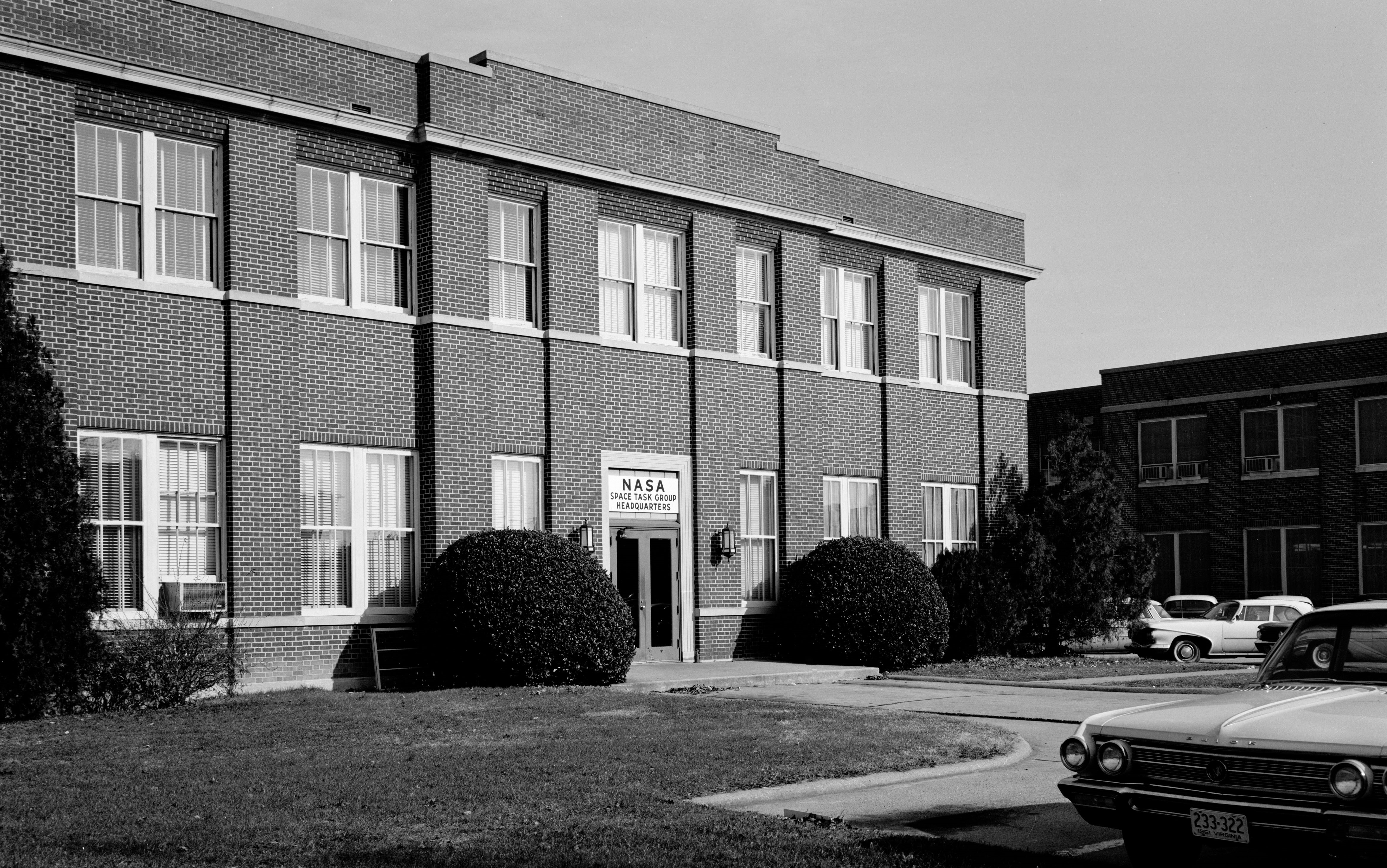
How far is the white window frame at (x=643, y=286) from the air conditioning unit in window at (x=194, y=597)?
747cm

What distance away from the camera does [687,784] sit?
10844mm

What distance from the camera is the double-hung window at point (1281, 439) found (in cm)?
4184

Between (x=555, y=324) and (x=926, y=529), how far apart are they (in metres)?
9.84

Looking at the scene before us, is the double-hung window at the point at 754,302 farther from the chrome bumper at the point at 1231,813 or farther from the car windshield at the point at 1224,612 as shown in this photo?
the chrome bumper at the point at 1231,813

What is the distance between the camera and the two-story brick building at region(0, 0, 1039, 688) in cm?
1814

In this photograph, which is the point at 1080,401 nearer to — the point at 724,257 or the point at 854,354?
the point at 854,354

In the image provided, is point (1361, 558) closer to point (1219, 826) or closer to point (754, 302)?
point (754, 302)

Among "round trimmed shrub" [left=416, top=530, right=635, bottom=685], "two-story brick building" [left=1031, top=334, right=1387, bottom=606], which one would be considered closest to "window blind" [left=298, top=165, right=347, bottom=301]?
"round trimmed shrub" [left=416, top=530, right=635, bottom=685]

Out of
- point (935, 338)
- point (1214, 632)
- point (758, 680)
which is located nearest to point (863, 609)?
point (758, 680)

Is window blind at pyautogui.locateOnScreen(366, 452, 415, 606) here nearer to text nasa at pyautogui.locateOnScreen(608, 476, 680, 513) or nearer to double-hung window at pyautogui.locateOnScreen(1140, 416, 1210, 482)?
text nasa at pyautogui.locateOnScreen(608, 476, 680, 513)

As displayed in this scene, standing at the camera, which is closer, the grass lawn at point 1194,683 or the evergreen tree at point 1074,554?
the grass lawn at point 1194,683

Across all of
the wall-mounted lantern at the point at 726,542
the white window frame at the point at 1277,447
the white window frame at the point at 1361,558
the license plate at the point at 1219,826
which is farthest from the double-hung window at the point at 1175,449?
the license plate at the point at 1219,826

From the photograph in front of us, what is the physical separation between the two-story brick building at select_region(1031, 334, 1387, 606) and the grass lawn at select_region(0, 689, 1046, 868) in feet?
87.6

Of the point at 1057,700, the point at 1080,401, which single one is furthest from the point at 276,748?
the point at 1080,401
